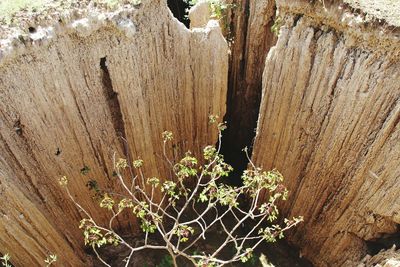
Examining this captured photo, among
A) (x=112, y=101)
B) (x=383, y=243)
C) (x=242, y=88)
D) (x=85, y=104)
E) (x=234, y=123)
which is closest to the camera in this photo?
(x=85, y=104)

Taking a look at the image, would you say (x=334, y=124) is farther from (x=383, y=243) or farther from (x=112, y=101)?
(x=112, y=101)

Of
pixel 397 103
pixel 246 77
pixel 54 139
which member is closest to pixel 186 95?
pixel 246 77

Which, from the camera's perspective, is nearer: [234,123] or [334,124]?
[334,124]

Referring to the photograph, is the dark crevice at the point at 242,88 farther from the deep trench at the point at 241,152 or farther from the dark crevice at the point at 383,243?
the dark crevice at the point at 383,243

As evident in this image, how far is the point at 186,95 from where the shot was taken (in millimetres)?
5613

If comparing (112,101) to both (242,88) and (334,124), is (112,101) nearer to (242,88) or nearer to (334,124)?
(242,88)

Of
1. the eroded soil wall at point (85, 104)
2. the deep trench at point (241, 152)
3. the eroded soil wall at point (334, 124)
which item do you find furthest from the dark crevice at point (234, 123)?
the eroded soil wall at point (334, 124)

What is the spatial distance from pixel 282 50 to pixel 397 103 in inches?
60.4

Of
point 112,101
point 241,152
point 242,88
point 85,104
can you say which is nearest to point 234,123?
point 241,152

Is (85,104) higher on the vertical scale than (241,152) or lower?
higher

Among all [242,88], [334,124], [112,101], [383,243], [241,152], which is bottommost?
[241,152]

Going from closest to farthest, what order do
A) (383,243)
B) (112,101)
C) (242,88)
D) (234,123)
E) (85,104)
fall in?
1. (85,104)
2. (383,243)
3. (112,101)
4. (242,88)
5. (234,123)

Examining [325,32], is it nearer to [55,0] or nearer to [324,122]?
[324,122]

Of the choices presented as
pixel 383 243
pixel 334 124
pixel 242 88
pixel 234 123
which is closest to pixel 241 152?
pixel 234 123
